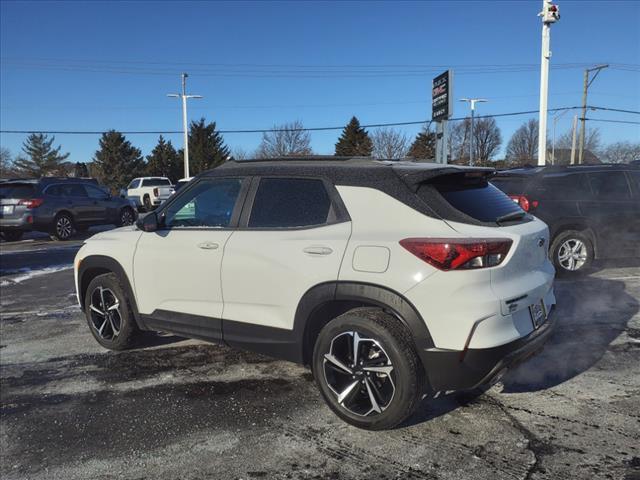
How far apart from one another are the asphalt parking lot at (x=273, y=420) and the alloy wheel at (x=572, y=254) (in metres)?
2.26

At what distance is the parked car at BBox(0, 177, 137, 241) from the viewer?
13.7 metres

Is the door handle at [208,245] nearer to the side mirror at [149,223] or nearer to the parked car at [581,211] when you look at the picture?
the side mirror at [149,223]

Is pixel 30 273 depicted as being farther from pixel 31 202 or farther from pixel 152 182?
pixel 152 182

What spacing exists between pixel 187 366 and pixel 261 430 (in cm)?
137

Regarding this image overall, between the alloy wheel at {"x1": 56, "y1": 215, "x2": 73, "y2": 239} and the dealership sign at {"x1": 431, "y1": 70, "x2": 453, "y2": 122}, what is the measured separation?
11.6m

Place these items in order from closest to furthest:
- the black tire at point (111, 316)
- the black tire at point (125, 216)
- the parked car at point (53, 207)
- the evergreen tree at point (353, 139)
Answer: the black tire at point (111, 316)
the parked car at point (53, 207)
the black tire at point (125, 216)
the evergreen tree at point (353, 139)

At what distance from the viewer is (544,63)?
16.4m

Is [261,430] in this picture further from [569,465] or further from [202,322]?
[569,465]

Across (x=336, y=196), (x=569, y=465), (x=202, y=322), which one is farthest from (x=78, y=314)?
(x=569, y=465)

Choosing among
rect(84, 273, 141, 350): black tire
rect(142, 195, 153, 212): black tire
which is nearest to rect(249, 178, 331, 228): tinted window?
rect(84, 273, 141, 350): black tire

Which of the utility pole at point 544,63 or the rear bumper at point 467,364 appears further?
the utility pole at point 544,63

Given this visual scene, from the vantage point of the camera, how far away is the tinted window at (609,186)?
723 centimetres

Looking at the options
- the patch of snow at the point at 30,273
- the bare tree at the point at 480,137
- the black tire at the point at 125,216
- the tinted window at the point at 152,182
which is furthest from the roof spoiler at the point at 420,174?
the bare tree at the point at 480,137

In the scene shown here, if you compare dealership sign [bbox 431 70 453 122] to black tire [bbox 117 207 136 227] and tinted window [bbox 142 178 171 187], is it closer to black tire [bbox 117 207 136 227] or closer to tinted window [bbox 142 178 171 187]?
black tire [bbox 117 207 136 227]
